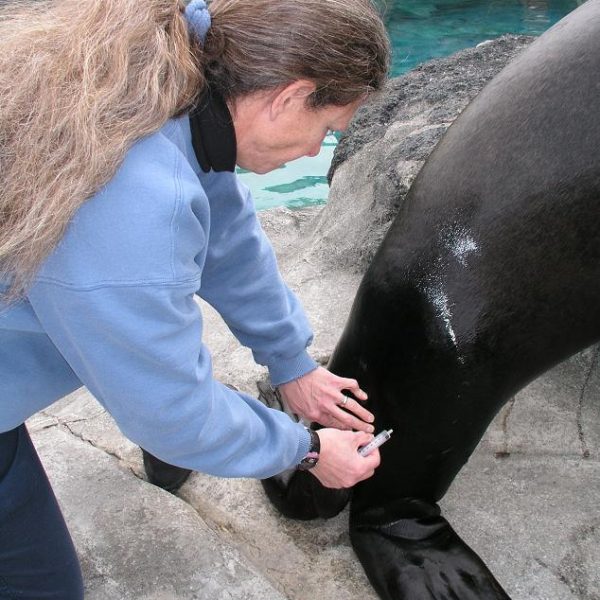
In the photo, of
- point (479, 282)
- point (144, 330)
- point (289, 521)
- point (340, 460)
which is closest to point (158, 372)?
point (144, 330)

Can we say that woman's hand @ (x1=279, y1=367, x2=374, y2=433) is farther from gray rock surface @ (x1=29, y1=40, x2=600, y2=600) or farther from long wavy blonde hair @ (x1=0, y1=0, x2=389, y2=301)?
long wavy blonde hair @ (x1=0, y1=0, x2=389, y2=301)

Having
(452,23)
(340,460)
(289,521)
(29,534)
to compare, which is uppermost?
(340,460)

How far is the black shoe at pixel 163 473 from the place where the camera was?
7.38 feet

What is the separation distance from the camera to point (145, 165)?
1.21m

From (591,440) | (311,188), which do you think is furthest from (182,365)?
(311,188)

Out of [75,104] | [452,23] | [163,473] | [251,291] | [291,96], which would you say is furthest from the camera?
[452,23]

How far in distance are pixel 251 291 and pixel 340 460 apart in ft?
1.58

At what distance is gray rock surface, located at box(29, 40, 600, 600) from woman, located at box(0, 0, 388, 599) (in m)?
0.61

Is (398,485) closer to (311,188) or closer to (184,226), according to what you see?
(184,226)

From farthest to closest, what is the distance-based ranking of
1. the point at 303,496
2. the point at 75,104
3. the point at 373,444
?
1. the point at 303,496
2. the point at 373,444
3. the point at 75,104

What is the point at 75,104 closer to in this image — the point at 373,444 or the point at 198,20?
the point at 198,20

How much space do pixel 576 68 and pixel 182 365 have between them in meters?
1.12

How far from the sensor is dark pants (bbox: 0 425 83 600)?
5.67 feet

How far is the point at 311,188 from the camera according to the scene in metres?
6.86
